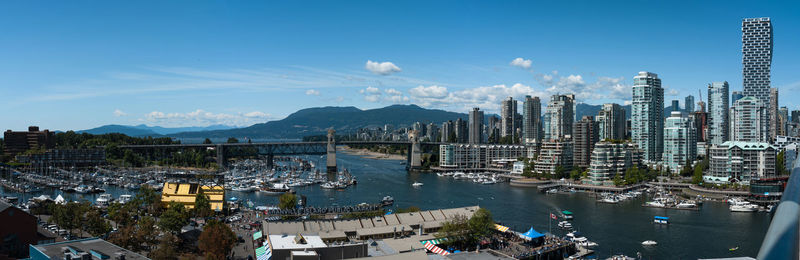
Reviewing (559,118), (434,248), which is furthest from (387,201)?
(559,118)

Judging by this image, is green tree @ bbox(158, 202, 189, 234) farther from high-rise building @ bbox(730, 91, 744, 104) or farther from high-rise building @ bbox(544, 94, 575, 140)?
high-rise building @ bbox(730, 91, 744, 104)

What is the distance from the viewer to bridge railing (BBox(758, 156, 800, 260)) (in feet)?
2.78

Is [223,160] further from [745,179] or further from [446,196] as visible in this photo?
[745,179]

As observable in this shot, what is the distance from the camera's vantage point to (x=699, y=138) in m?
46.4

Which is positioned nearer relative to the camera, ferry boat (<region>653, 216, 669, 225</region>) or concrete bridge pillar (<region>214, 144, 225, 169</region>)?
ferry boat (<region>653, 216, 669, 225</region>)

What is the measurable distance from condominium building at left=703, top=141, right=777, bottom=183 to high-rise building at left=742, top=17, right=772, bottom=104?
38.6 m

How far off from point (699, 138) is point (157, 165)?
1689 inches

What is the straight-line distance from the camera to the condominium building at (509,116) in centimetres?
6144

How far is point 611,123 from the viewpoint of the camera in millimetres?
46094

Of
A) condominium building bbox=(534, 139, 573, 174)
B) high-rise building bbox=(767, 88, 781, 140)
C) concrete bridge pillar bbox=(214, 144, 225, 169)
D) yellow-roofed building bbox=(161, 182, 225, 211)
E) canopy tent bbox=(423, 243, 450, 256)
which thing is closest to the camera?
canopy tent bbox=(423, 243, 450, 256)

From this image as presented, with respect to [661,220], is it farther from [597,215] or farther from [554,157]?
[554,157]

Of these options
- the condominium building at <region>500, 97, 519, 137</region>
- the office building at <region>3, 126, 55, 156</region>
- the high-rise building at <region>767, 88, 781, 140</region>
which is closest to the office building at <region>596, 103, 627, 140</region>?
the high-rise building at <region>767, 88, 781, 140</region>

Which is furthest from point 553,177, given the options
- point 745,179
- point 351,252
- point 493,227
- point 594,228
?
point 351,252

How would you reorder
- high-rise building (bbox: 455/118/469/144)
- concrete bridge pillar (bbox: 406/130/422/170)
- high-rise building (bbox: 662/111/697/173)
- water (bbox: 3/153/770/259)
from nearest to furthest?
water (bbox: 3/153/770/259) < high-rise building (bbox: 662/111/697/173) < concrete bridge pillar (bbox: 406/130/422/170) < high-rise building (bbox: 455/118/469/144)
